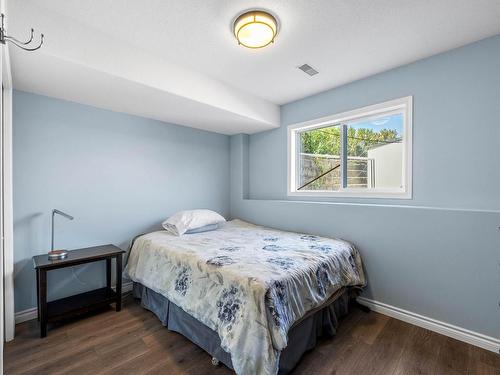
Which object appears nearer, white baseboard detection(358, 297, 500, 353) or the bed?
the bed

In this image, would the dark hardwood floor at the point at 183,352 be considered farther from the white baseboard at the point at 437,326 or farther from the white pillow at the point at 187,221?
the white pillow at the point at 187,221

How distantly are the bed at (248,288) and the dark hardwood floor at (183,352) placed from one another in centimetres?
12

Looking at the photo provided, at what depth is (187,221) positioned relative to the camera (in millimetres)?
2816

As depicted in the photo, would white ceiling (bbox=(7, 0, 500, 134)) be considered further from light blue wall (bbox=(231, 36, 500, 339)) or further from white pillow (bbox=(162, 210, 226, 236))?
white pillow (bbox=(162, 210, 226, 236))

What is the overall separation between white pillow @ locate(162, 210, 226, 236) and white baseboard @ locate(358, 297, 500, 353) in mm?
Result: 1835

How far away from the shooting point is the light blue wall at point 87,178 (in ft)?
7.29

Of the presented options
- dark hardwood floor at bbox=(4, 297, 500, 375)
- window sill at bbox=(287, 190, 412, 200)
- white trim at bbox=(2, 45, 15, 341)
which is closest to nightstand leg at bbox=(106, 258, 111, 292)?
dark hardwood floor at bbox=(4, 297, 500, 375)

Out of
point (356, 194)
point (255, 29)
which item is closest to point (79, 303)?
point (255, 29)

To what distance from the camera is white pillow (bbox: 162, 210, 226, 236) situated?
2.75 m

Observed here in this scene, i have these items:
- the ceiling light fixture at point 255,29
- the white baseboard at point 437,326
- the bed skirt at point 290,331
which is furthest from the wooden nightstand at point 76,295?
the white baseboard at point 437,326

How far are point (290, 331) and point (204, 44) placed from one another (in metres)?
2.25

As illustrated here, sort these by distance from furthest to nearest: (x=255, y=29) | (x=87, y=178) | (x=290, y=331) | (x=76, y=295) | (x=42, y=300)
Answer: (x=87, y=178), (x=76, y=295), (x=42, y=300), (x=255, y=29), (x=290, y=331)

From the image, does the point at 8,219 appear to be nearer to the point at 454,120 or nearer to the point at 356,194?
→ the point at 356,194

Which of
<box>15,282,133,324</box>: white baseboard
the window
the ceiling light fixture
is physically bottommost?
<box>15,282,133,324</box>: white baseboard
